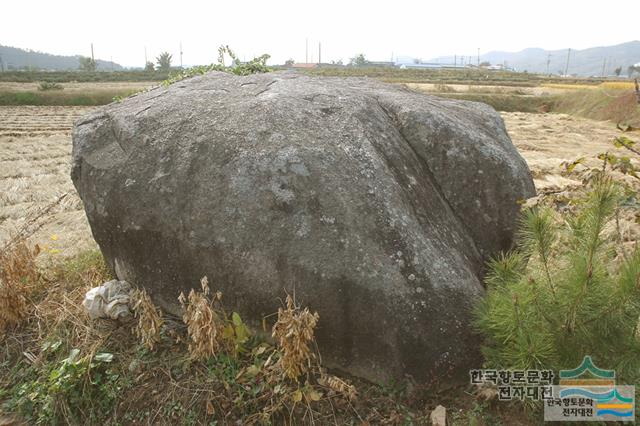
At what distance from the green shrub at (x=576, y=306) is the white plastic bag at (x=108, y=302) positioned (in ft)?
9.21

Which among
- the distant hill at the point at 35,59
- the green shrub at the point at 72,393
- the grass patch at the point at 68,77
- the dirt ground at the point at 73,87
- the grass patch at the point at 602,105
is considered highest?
the distant hill at the point at 35,59

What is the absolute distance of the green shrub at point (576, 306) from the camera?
244cm

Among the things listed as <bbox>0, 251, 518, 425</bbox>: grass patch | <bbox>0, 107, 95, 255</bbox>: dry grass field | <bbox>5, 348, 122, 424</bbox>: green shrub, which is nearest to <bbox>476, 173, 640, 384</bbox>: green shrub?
<bbox>0, 251, 518, 425</bbox>: grass patch

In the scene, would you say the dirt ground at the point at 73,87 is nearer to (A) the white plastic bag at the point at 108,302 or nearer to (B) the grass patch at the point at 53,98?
(B) the grass patch at the point at 53,98

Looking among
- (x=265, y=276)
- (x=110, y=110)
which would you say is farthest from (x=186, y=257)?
(x=110, y=110)

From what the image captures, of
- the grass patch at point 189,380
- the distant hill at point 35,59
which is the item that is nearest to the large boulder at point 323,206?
the grass patch at point 189,380

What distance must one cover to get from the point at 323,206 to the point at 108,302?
2038mm

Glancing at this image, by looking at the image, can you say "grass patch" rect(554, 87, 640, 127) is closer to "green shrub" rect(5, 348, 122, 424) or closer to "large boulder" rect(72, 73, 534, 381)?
"large boulder" rect(72, 73, 534, 381)

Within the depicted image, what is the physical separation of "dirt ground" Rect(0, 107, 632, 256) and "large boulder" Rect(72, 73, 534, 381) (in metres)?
2.31

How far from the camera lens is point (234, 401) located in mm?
2955

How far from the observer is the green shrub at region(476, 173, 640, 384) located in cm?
244

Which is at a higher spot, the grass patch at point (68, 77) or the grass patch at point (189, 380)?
the grass patch at point (68, 77)

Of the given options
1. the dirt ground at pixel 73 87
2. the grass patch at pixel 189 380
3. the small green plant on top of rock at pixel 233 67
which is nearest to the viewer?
the grass patch at pixel 189 380

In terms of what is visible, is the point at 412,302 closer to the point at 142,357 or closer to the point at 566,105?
the point at 142,357
